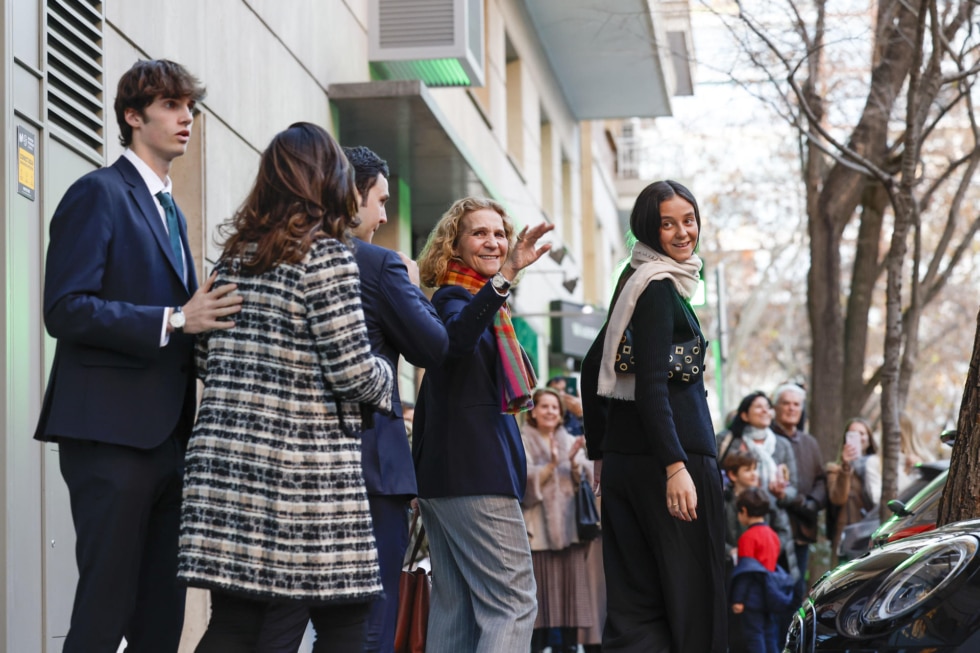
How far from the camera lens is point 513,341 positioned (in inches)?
229

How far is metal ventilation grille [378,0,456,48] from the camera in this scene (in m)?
13.6

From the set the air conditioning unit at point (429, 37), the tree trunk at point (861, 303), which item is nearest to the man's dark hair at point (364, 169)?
the air conditioning unit at point (429, 37)

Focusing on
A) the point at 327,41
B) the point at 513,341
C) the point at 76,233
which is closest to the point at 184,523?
the point at 76,233

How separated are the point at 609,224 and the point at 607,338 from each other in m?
30.2

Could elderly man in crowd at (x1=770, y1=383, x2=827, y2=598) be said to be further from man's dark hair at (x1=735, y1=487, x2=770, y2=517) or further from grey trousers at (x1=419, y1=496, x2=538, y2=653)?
grey trousers at (x1=419, y1=496, x2=538, y2=653)

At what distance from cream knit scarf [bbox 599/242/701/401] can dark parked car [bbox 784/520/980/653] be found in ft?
3.60

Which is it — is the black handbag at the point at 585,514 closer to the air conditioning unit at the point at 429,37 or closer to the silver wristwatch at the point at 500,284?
the air conditioning unit at the point at 429,37

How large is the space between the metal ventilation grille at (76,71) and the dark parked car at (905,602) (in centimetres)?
401

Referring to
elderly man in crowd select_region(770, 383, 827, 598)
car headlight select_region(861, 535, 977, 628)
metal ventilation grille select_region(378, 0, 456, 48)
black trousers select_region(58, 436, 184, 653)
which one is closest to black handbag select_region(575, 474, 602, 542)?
elderly man in crowd select_region(770, 383, 827, 598)

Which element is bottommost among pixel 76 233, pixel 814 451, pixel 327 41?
pixel 814 451

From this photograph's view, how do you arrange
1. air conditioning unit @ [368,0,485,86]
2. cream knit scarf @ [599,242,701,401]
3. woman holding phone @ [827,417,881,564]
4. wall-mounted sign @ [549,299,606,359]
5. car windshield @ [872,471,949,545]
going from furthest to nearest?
wall-mounted sign @ [549,299,606,359]
air conditioning unit @ [368,0,485,86]
woman holding phone @ [827,417,881,564]
car windshield @ [872,471,949,545]
cream knit scarf @ [599,242,701,401]

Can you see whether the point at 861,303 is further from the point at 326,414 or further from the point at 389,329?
the point at 326,414

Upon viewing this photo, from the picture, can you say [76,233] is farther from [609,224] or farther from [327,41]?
[609,224]

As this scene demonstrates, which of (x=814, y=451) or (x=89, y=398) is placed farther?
(x=814, y=451)
